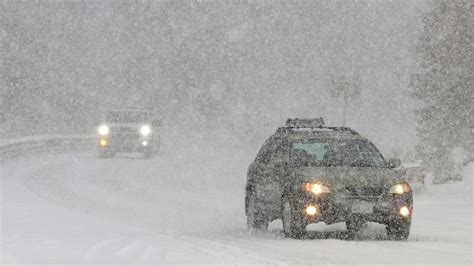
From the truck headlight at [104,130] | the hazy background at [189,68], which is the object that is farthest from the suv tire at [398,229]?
the hazy background at [189,68]

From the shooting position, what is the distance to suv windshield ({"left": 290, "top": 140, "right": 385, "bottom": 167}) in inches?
501

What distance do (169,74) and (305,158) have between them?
63.8 metres

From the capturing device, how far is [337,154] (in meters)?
13.0

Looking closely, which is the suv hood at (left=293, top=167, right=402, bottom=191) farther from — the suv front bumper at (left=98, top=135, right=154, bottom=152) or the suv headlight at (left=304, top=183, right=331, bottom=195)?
the suv front bumper at (left=98, top=135, right=154, bottom=152)

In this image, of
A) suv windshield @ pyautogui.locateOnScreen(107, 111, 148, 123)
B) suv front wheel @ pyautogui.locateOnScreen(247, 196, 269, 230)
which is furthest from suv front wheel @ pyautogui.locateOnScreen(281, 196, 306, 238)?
suv windshield @ pyautogui.locateOnScreen(107, 111, 148, 123)

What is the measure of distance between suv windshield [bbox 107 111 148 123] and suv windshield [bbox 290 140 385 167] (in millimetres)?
19262

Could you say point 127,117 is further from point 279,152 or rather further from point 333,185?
point 333,185

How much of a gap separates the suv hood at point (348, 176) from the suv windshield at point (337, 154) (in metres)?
→ 0.38

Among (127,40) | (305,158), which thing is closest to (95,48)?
(127,40)

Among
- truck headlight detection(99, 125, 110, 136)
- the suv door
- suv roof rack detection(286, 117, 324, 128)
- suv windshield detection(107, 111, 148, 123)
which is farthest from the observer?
suv windshield detection(107, 111, 148, 123)

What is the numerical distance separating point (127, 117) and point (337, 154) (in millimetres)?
20119

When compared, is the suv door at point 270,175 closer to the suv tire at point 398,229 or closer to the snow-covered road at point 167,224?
the snow-covered road at point 167,224

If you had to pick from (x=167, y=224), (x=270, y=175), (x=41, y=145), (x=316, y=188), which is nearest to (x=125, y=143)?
(x=41, y=145)

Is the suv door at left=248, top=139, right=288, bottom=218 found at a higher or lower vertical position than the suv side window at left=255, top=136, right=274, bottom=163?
lower
